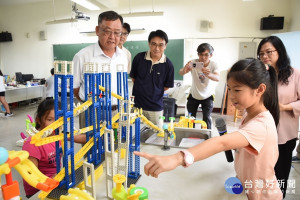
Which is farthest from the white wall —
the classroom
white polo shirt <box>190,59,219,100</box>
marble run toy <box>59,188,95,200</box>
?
marble run toy <box>59,188,95,200</box>

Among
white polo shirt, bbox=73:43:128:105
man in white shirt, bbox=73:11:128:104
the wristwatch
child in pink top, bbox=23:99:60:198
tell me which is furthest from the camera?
white polo shirt, bbox=73:43:128:105

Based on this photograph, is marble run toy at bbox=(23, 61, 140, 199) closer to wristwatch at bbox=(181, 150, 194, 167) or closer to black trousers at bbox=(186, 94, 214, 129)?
wristwatch at bbox=(181, 150, 194, 167)

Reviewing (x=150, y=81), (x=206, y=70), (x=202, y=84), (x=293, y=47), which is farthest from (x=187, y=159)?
(x=293, y=47)

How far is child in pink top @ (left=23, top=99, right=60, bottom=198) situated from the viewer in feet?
3.52

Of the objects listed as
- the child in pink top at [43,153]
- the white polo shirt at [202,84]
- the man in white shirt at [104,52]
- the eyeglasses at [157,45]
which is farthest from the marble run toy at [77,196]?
the white polo shirt at [202,84]

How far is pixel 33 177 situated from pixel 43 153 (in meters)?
0.55

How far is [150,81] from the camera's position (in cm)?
216

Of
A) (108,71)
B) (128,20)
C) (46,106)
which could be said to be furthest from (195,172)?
(128,20)

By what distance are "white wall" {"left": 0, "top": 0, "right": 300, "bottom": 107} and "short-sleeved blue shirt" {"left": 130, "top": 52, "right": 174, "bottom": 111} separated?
Result: 12.5ft

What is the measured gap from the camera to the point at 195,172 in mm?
1146

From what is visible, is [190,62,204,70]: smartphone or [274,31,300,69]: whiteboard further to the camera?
[274,31,300,69]: whiteboard

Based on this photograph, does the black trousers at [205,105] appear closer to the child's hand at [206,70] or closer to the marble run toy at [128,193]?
the child's hand at [206,70]

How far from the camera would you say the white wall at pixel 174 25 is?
207 inches

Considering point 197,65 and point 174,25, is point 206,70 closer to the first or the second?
point 197,65
